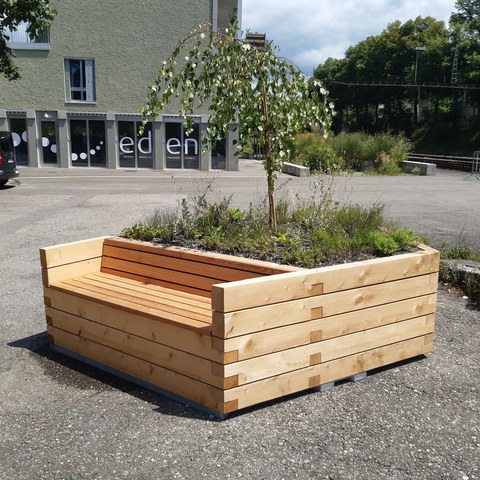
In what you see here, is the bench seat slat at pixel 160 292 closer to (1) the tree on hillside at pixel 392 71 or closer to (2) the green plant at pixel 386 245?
(2) the green plant at pixel 386 245

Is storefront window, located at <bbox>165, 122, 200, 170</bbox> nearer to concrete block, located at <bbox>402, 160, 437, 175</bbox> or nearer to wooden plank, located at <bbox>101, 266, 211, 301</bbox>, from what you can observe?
concrete block, located at <bbox>402, 160, 437, 175</bbox>

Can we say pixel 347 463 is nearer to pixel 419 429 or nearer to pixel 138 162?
pixel 419 429

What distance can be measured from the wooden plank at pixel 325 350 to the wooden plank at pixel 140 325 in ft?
0.73

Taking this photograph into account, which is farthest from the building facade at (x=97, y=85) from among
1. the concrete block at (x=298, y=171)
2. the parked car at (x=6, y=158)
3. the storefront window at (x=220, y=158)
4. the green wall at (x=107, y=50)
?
the parked car at (x=6, y=158)

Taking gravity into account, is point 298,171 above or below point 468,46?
below

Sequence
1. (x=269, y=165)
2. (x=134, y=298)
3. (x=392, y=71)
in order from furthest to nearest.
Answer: (x=392, y=71), (x=269, y=165), (x=134, y=298)

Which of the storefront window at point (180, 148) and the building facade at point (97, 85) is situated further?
the storefront window at point (180, 148)

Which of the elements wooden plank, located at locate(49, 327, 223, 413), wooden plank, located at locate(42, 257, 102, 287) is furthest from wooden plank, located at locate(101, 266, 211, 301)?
wooden plank, located at locate(49, 327, 223, 413)

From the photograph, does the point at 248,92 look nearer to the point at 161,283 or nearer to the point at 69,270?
the point at 161,283

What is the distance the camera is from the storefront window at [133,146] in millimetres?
28578

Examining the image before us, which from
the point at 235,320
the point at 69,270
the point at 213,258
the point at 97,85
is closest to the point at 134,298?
the point at 213,258

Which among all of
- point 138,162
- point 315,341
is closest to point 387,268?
point 315,341

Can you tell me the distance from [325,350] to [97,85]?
26.8 m

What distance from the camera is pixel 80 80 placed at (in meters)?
28.2
